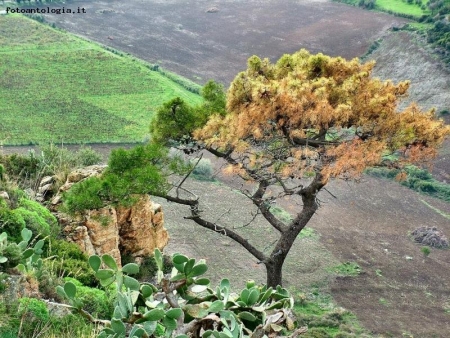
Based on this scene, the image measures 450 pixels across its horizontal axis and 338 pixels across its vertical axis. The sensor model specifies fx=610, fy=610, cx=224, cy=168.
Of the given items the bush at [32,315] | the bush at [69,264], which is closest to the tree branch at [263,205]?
the bush at [69,264]

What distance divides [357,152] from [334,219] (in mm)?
10169

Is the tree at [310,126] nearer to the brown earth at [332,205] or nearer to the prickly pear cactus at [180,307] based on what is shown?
the brown earth at [332,205]

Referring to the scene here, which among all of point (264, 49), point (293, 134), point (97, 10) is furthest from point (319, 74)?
point (97, 10)

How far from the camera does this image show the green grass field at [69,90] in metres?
27.6

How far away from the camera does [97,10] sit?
50.2 m

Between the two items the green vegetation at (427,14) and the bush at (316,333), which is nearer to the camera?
the bush at (316,333)

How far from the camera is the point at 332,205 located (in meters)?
22.6

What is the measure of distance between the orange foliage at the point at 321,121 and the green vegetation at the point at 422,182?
12625mm

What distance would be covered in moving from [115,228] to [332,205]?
42.0 ft

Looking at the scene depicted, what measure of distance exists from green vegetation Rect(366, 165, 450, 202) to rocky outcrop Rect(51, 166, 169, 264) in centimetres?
1378

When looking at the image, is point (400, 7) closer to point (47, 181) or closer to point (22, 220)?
point (47, 181)

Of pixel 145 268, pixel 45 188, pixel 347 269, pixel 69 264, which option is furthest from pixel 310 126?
pixel 347 269

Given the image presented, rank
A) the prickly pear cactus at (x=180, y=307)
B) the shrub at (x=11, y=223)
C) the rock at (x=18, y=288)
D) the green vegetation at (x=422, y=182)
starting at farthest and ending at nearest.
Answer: the green vegetation at (x=422, y=182) < the shrub at (x=11, y=223) < the rock at (x=18, y=288) < the prickly pear cactus at (x=180, y=307)

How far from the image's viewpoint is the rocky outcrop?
1018 centimetres
